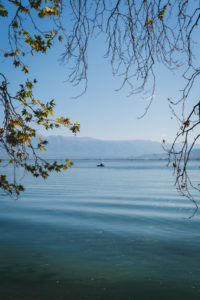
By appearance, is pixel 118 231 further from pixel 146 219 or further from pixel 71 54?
pixel 71 54

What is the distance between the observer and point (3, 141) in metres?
5.86

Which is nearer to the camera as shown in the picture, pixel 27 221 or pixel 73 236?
pixel 73 236

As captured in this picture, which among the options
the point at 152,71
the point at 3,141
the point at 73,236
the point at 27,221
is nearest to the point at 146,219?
the point at 73,236

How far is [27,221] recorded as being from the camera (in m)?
13.1

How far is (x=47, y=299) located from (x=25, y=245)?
3.89 meters

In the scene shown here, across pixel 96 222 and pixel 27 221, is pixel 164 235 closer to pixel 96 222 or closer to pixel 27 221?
pixel 96 222

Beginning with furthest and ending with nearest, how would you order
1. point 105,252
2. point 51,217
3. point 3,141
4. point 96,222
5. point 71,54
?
point 51,217 → point 96,222 → point 105,252 → point 3,141 → point 71,54

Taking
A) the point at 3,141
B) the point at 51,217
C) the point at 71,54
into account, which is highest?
the point at 71,54

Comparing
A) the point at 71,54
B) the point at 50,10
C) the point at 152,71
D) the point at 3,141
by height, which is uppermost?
the point at 50,10

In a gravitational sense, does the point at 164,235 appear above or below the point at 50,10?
below

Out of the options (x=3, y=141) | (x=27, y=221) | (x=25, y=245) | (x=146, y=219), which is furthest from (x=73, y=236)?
(x=3, y=141)

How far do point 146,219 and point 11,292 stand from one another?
8.67 metres

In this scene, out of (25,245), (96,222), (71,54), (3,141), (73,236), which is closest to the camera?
(71,54)

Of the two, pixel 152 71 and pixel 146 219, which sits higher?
pixel 152 71
